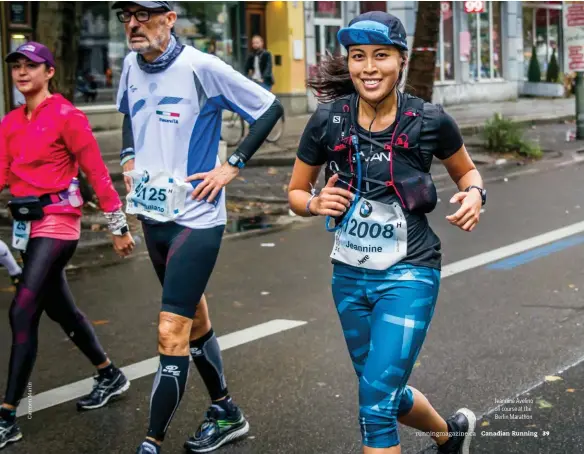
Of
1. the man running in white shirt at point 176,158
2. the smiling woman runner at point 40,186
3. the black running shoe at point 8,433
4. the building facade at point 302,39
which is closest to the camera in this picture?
the man running in white shirt at point 176,158

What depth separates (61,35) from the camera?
12.3m

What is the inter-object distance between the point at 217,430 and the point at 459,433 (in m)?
1.18

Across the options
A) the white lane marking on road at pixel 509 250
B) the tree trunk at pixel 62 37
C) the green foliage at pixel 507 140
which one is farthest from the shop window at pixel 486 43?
the white lane marking on road at pixel 509 250

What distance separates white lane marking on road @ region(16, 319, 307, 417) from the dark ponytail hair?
2508 mm

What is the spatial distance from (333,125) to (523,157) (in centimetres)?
1473

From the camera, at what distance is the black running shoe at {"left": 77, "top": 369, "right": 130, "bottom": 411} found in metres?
5.61

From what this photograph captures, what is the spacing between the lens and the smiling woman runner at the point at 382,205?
3758 millimetres

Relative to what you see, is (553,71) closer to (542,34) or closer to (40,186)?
(542,34)

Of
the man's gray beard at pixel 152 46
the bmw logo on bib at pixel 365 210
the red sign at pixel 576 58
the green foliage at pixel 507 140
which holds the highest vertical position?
the red sign at pixel 576 58

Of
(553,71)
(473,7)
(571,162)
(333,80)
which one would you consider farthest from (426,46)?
(553,71)

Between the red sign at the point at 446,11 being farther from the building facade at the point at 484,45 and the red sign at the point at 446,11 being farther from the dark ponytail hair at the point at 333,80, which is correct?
the dark ponytail hair at the point at 333,80

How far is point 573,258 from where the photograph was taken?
936cm

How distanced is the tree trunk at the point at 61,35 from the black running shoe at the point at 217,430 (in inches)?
315

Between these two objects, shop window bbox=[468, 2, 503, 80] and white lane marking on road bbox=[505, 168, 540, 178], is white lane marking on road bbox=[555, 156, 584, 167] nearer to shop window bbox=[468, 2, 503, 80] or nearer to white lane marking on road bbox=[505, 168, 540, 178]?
white lane marking on road bbox=[505, 168, 540, 178]
